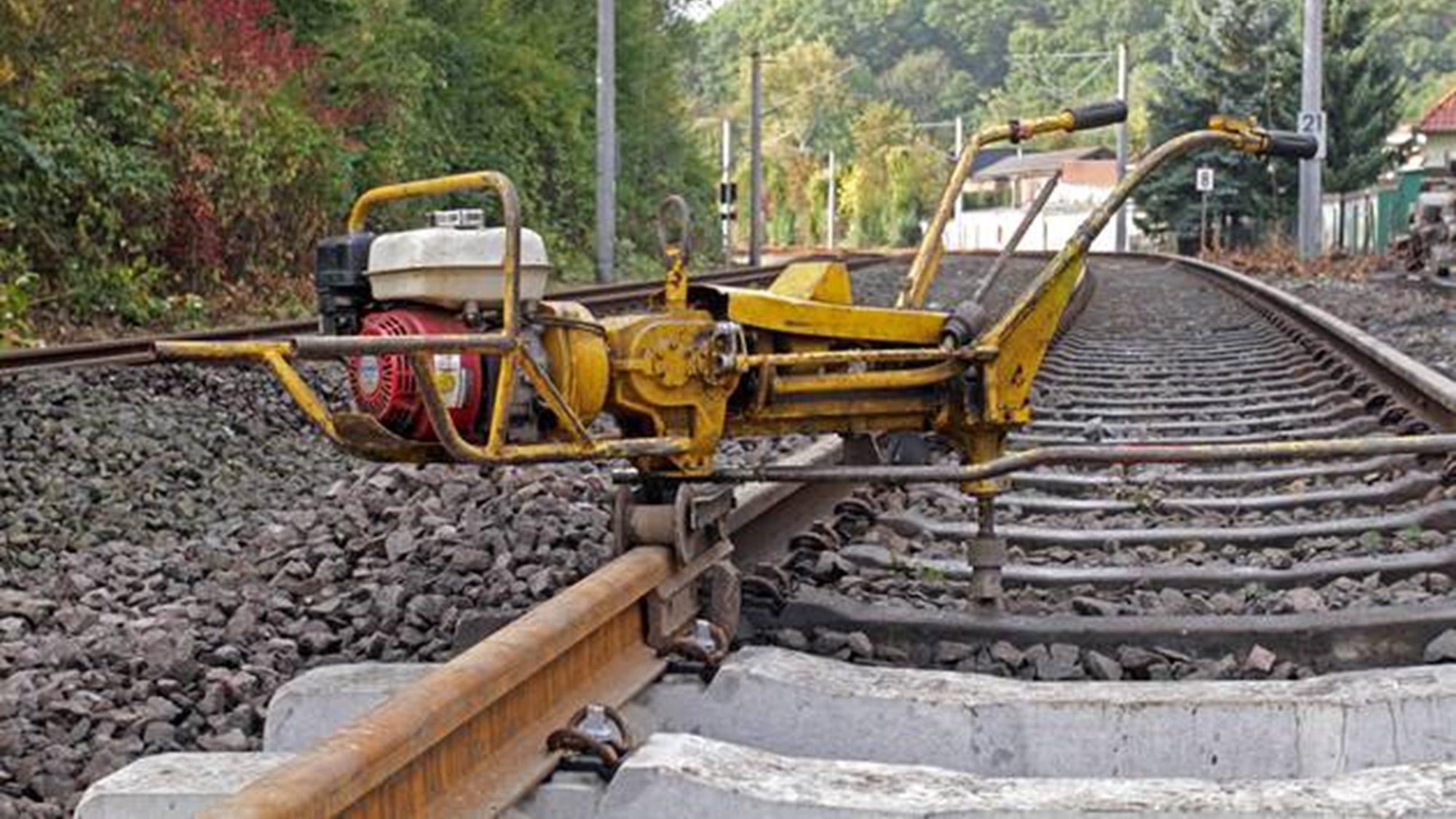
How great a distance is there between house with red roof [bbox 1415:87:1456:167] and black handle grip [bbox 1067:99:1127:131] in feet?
183

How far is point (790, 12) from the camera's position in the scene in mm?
153750

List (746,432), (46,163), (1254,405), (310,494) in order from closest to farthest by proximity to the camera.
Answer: (746,432) → (310,494) → (1254,405) → (46,163)

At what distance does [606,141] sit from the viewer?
83.7 feet

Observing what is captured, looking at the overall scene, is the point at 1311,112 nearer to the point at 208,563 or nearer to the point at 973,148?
the point at 973,148

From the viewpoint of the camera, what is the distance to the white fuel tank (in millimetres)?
3514

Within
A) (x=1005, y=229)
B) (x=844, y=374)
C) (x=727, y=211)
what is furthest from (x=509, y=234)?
(x=1005, y=229)

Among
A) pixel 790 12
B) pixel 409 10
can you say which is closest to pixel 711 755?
pixel 409 10

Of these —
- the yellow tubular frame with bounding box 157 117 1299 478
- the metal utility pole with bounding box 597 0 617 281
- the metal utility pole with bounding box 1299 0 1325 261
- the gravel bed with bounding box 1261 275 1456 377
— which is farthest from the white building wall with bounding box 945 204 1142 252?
the yellow tubular frame with bounding box 157 117 1299 478

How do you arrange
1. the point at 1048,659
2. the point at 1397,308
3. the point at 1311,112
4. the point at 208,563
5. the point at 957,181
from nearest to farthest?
the point at 1048,659
the point at 957,181
the point at 208,563
the point at 1397,308
the point at 1311,112

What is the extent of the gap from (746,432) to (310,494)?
3.16 metres

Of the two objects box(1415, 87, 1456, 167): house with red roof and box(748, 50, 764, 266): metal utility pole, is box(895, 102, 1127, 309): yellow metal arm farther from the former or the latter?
box(1415, 87, 1456, 167): house with red roof

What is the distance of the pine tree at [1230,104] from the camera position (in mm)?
43750

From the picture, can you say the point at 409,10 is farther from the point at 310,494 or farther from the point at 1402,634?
the point at 1402,634

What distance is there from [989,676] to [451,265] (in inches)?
49.7
